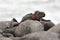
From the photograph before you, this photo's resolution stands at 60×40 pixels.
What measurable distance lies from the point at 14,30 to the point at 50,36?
3086 mm

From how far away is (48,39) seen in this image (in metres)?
7.45

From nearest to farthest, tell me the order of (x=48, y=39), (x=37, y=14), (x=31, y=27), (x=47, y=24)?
(x=48, y=39)
(x=31, y=27)
(x=47, y=24)
(x=37, y=14)

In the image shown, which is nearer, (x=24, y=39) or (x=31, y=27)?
(x=24, y=39)

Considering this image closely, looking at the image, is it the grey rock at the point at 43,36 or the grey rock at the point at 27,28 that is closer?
the grey rock at the point at 43,36

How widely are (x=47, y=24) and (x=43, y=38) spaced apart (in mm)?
3515

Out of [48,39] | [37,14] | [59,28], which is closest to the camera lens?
[48,39]

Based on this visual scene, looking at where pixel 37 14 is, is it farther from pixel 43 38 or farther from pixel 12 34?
pixel 43 38

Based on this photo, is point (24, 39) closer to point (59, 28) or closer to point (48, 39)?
point (48, 39)

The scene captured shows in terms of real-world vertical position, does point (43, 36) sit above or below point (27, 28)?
above

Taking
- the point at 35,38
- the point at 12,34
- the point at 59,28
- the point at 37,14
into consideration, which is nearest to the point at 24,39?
the point at 35,38

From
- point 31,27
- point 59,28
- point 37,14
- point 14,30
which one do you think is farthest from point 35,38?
point 37,14

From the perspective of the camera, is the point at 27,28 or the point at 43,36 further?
the point at 27,28

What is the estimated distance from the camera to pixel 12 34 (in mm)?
9891

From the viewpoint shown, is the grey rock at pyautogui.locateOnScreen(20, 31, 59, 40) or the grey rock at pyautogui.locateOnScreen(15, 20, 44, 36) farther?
the grey rock at pyautogui.locateOnScreen(15, 20, 44, 36)
